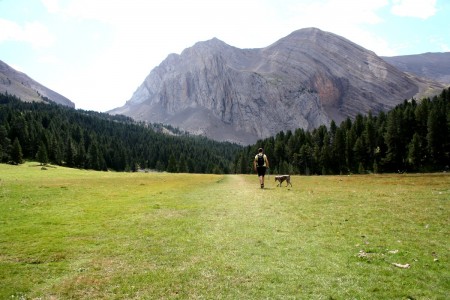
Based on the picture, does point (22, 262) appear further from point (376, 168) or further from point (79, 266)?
point (376, 168)

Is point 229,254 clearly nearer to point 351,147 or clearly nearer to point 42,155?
point 351,147

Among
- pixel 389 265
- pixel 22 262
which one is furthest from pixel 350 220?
pixel 22 262

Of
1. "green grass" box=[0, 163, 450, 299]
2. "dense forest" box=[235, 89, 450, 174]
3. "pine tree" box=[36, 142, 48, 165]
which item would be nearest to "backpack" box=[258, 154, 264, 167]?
"green grass" box=[0, 163, 450, 299]

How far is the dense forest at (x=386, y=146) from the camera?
328 feet

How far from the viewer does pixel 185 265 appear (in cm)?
1104

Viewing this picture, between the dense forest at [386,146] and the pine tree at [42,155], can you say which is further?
the pine tree at [42,155]

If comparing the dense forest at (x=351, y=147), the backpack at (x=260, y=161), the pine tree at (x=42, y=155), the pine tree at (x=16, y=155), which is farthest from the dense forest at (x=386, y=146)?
the pine tree at (x=16, y=155)

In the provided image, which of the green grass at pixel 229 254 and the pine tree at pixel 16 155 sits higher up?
the pine tree at pixel 16 155

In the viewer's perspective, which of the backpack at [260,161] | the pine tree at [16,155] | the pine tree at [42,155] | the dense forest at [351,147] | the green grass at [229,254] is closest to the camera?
the green grass at [229,254]

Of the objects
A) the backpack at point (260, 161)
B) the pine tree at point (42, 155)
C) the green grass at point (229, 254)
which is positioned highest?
the pine tree at point (42, 155)

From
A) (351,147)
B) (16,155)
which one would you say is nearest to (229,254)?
(351,147)

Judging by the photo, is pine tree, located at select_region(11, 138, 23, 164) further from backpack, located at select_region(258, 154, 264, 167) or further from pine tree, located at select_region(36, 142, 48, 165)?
backpack, located at select_region(258, 154, 264, 167)

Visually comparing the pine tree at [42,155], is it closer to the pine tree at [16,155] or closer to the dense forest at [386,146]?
the pine tree at [16,155]

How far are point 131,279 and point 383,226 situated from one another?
1220 cm
